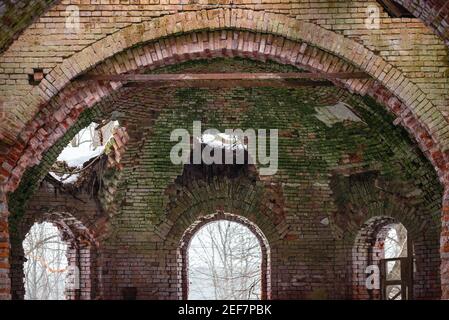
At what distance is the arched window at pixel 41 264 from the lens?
29734 mm

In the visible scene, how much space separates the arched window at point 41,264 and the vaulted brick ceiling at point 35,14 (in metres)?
19.5

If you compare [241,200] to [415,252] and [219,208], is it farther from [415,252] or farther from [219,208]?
[415,252]

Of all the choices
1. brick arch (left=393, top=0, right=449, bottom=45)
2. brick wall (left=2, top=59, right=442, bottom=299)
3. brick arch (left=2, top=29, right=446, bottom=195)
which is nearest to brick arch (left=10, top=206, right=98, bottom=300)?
brick wall (left=2, top=59, right=442, bottom=299)

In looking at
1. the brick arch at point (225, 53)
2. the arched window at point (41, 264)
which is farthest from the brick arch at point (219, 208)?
the arched window at point (41, 264)

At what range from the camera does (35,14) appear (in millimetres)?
9438

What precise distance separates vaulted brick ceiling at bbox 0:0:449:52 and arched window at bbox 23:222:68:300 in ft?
63.9

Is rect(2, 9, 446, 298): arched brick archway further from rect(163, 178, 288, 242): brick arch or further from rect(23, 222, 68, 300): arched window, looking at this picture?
rect(23, 222, 68, 300): arched window

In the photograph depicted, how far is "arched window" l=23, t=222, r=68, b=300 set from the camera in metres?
29.7

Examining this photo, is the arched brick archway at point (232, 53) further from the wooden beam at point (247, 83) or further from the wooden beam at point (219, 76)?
the wooden beam at point (247, 83)

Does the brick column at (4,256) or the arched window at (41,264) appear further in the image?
the arched window at (41,264)

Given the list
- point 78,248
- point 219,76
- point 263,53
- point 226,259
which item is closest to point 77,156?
point 78,248

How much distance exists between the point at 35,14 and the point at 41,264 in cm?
2193

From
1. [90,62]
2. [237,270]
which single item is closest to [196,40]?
[90,62]
